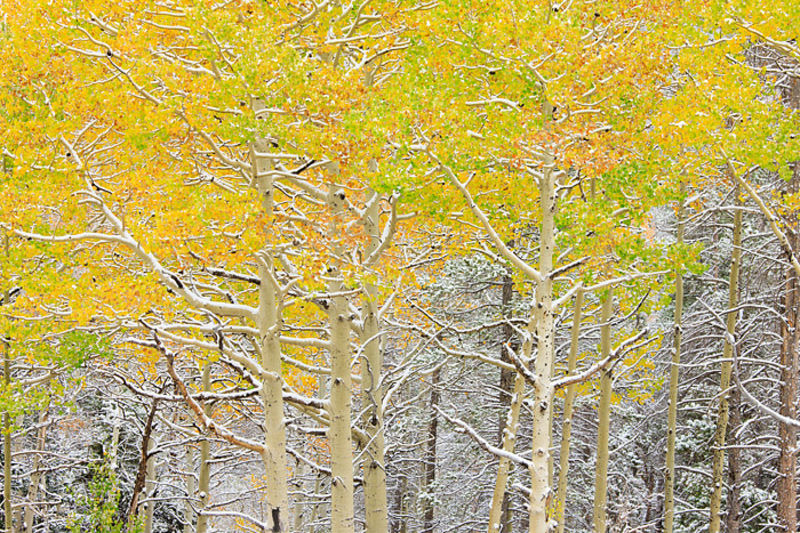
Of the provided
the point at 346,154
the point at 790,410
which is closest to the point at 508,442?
the point at 790,410

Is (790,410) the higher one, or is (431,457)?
(790,410)

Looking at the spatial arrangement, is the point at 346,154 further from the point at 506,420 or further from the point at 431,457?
the point at 431,457

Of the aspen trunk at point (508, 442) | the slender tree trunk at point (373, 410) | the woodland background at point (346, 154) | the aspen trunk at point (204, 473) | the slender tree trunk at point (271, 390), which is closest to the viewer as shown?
the woodland background at point (346, 154)

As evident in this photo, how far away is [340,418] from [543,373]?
2.49 metres

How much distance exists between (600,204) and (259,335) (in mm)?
4202

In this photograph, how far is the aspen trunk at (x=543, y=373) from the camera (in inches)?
307

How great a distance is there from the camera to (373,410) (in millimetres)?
10102

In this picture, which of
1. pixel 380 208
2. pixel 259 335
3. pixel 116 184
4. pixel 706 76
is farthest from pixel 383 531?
pixel 706 76

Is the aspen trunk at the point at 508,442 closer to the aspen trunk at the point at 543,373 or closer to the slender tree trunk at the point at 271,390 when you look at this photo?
the aspen trunk at the point at 543,373


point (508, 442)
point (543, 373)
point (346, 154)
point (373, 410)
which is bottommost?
point (508, 442)

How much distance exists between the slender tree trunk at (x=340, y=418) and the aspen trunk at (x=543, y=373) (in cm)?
Result: 221

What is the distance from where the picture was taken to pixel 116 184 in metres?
10.6

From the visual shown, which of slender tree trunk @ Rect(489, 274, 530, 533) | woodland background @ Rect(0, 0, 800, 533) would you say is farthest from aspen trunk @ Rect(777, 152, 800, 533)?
slender tree trunk @ Rect(489, 274, 530, 533)

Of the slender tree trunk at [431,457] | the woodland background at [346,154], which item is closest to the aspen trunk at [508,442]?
the woodland background at [346,154]
